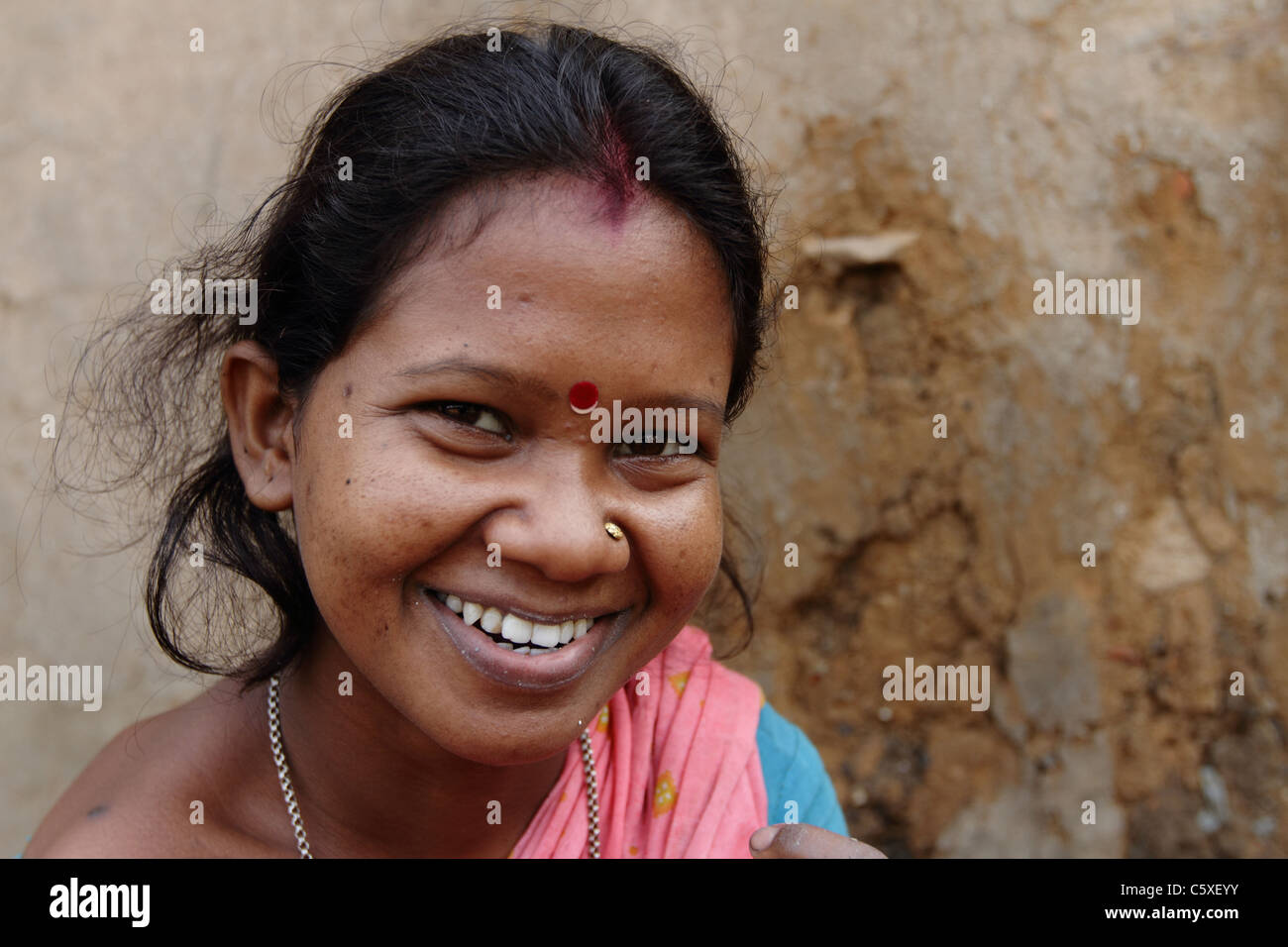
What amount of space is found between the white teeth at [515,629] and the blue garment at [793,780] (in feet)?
2.33

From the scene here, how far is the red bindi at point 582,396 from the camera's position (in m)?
1.34

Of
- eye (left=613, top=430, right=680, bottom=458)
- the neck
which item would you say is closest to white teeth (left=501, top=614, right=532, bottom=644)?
eye (left=613, top=430, right=680, bottom=458)

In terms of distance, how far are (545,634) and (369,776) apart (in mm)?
463

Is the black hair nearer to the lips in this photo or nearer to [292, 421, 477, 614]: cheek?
[292, 421, 477, 614]: cheek

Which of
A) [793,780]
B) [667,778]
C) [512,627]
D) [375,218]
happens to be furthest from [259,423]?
[793,780]

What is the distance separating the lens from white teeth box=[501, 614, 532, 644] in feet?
4.57

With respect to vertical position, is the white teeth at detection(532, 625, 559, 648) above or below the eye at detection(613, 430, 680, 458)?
below

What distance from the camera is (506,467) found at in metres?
1.36

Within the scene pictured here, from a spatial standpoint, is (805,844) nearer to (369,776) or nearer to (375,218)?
(369,776)

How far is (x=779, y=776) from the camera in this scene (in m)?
1.96

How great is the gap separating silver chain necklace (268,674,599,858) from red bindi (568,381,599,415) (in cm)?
73

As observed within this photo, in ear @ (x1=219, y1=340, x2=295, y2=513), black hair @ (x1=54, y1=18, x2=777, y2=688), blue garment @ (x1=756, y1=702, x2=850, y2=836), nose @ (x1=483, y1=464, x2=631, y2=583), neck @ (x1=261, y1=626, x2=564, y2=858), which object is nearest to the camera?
nose @ (x1=483, y1=464, x2=631, y2=583)

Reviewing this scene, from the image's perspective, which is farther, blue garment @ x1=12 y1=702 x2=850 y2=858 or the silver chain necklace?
blue garment @ x1=12 y1=702 x2=850 y2=858
